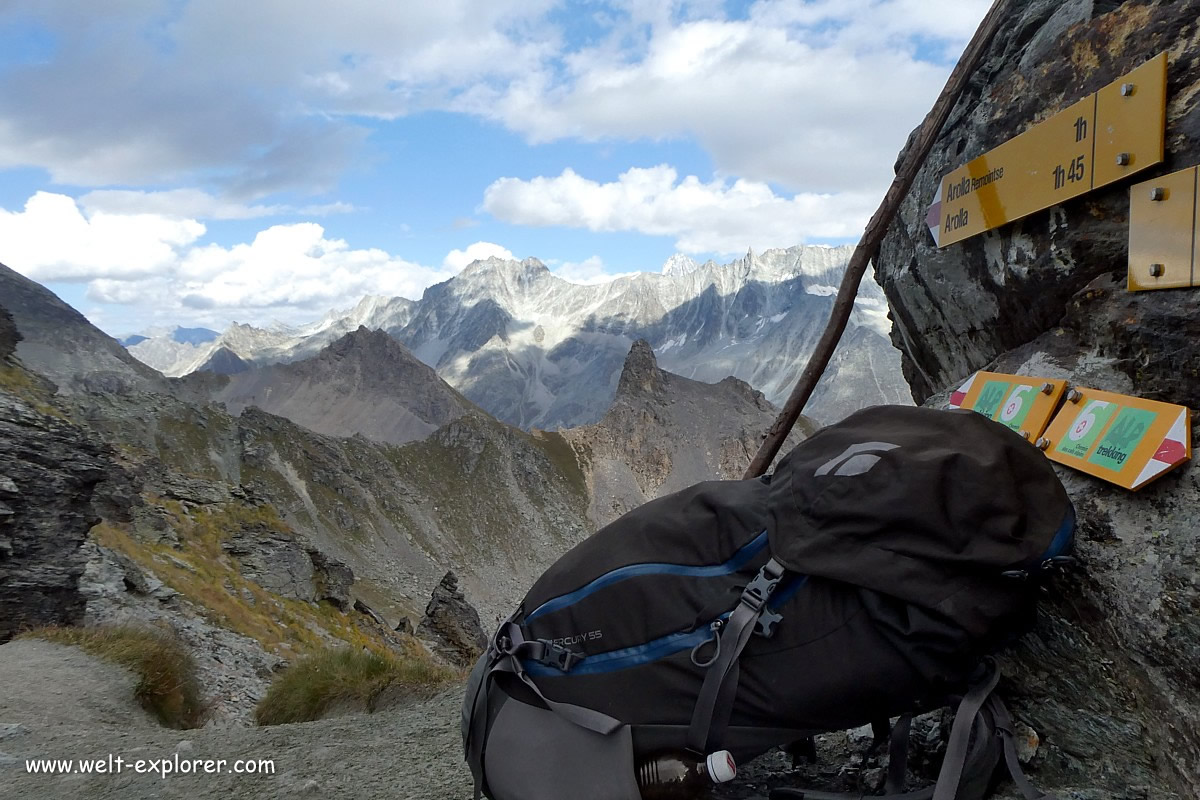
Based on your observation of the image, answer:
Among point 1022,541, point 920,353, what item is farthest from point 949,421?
point 920,353

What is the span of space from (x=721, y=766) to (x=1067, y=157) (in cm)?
371

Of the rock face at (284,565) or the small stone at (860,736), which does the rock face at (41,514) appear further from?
the small stone at (860,736)

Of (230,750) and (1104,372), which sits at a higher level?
(1104,372)

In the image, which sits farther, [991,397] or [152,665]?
[152,665]

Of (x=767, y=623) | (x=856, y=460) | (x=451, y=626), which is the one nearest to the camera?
(x=767, y=623)

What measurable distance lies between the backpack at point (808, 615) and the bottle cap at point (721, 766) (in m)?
0.10

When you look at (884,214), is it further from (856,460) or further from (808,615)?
(808,615)

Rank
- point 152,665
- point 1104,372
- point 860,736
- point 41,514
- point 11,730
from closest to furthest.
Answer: point 1104,372 → point 860,736 → point 11,730 → point 152,665 → point 41,514

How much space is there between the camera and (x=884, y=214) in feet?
21.9

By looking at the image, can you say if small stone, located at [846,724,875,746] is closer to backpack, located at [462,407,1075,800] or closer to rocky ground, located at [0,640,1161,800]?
rocky ground, located at [0,640,1161,800]

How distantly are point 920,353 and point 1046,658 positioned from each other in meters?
3.94

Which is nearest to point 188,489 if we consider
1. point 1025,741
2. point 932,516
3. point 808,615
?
point 808,615

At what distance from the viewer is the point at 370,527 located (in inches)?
2662

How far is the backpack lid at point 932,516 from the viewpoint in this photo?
2.74 meters
